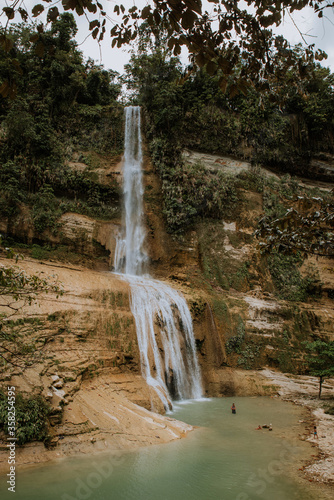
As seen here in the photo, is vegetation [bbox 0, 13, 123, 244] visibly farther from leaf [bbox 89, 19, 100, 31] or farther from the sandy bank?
leaf [bbox 89, 19, 100, 31]

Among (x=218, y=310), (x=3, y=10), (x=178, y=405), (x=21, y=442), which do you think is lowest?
(x=178, y=405)

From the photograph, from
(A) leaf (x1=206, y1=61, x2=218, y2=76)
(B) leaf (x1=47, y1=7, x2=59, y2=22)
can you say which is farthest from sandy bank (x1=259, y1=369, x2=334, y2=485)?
(B) leaf (x1=47, y1=7, x2=59, y2=22)

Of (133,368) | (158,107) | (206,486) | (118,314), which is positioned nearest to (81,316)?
(118,314)

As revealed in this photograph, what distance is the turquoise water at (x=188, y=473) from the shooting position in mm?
5578

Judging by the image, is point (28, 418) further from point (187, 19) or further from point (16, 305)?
point (187, 19)

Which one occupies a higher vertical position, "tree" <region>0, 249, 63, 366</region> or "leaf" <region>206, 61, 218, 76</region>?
"leaf" <region>206, 61, 218, 76</region>

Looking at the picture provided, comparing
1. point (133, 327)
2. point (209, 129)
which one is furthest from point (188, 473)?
point (209, 129)

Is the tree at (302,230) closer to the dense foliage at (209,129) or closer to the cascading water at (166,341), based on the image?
the cascading water at (166,341)

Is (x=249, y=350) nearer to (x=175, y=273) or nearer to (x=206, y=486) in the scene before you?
(x=175, y=273)

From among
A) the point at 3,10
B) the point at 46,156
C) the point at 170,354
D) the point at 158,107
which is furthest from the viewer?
the point at 158,107

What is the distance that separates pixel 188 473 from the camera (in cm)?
640

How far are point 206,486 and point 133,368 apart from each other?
5852mm

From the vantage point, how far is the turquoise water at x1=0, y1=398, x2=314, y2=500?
558 cm

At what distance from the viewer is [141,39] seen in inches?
1018
